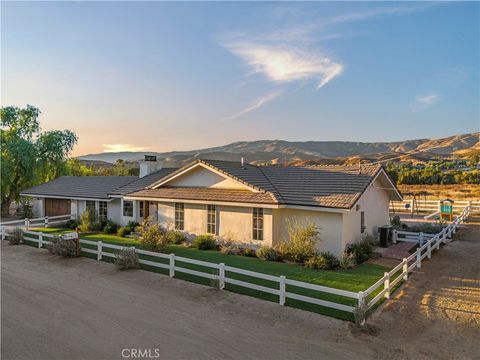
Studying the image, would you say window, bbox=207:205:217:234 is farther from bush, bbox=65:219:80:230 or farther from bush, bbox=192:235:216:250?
bush, bbox=65:219:80:230

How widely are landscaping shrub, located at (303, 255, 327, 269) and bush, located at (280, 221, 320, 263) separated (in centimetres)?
42

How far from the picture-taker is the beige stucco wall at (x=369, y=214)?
15383mm

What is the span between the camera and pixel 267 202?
15.9 meters

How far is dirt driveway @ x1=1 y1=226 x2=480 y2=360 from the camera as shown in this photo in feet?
23.8

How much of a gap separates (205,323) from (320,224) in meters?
8.46

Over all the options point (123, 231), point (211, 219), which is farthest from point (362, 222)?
point (123, 231)

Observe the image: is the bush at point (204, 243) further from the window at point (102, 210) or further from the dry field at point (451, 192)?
the dry field at point (451, 192)

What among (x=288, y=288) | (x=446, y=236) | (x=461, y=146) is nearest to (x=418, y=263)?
(x=288, y=288)

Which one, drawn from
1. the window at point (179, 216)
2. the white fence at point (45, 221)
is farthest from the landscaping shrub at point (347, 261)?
the white fence at point (45, 221)

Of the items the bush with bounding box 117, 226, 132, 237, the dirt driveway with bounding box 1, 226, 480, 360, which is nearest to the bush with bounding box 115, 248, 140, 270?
the dirt driveway with bounding box 1, 226, 480, 360

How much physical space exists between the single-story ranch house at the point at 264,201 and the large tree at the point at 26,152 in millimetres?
13859

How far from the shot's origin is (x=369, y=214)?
58.5ft

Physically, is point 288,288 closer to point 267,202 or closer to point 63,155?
point 267,202

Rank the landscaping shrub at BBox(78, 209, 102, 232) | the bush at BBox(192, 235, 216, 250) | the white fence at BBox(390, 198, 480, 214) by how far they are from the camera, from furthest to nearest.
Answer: the white fence at BBox(390, 198, 480, 214) < the landscaping shrub at BBox(78, 209, 102, 232) < the bush at BBox(192, 235, 216, 250)
